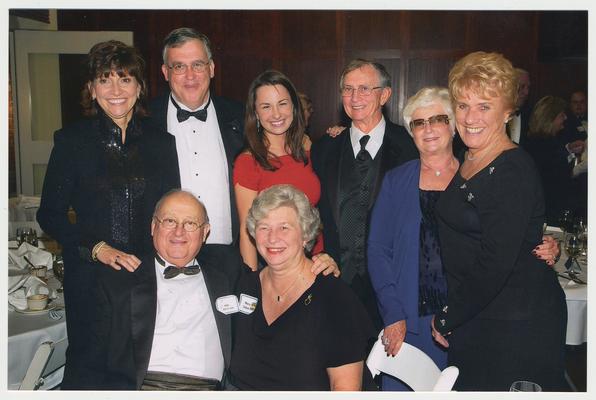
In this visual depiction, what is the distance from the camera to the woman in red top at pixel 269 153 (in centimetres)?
303

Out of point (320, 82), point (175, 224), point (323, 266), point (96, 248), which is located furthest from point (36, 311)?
point (320, 82)

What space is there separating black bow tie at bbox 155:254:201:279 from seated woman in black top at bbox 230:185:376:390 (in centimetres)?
20

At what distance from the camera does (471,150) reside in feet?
8.04

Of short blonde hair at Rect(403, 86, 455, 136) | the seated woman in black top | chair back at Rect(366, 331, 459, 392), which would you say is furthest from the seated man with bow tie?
short blonde hair at Rect(403, 86, 455, 136)

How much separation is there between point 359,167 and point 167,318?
1175mm

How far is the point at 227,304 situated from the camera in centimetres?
236

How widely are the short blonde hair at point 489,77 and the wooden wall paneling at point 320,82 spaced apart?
549cm

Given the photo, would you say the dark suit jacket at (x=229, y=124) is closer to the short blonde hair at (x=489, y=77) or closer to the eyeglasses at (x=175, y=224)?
the eyeglasses at (x=175, y=224)

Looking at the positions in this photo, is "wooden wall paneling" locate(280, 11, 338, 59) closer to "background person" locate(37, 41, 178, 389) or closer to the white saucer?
"background person" locate(37, 41, 178, 389)

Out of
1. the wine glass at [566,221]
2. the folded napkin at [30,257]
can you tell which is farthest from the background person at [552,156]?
the folded napkin at [30,257]

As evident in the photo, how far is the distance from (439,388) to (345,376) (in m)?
0.39
